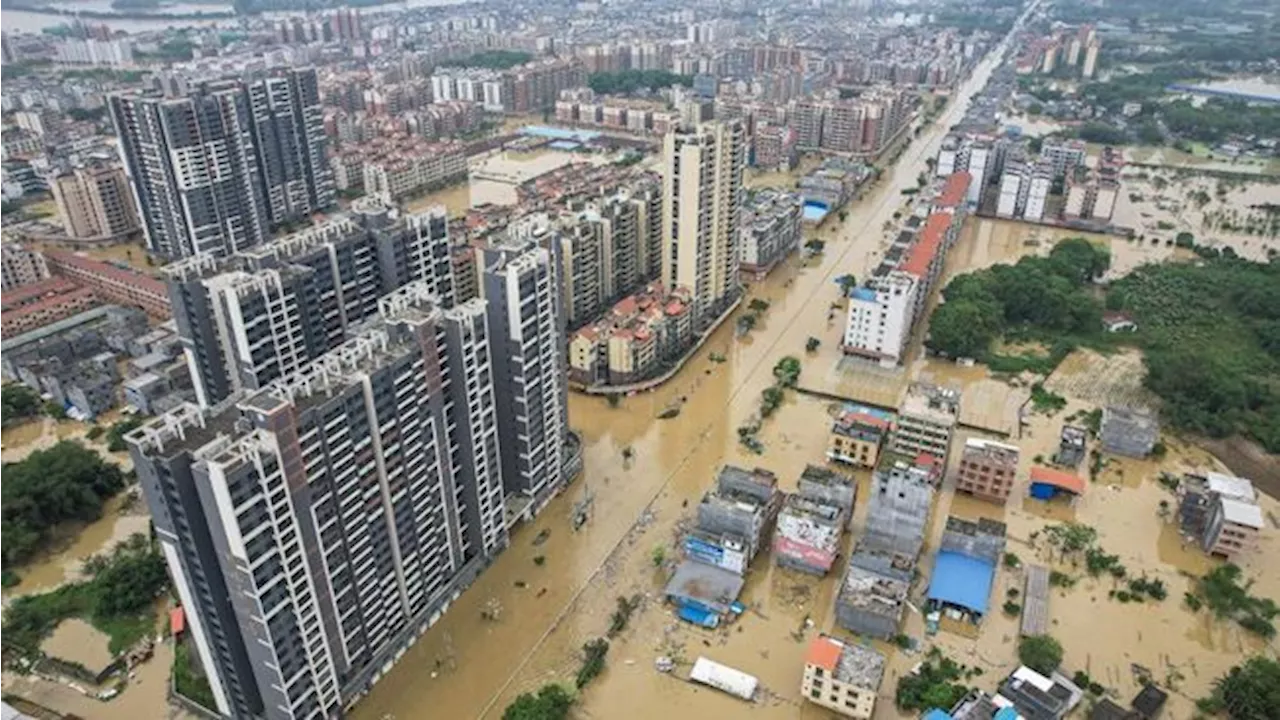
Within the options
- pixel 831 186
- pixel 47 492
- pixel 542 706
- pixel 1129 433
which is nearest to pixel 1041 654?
pixel 542 706

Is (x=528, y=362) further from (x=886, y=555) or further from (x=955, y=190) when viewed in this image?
(x=955, y=190)

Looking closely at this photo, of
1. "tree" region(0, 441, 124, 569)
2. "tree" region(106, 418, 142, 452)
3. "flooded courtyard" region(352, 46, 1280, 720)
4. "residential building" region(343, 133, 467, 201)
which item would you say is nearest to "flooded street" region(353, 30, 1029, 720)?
"flooded courtyard" region(352, 46, 1280, 720)

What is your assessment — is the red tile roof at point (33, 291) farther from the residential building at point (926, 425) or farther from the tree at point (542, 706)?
the residential building at point (926, 425)

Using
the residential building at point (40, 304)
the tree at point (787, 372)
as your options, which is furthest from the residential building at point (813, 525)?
the residential building at point (40, 304)

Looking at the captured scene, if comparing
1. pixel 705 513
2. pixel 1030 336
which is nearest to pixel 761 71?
pixel 1030 336

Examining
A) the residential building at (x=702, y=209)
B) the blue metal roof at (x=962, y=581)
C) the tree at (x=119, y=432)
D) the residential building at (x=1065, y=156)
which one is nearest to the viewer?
the blue metal roof at (x=962, y=581)

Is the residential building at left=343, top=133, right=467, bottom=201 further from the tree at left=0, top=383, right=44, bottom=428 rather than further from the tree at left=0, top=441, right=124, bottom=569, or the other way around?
the tree at left=0, top=441, right=124, bottom=569
